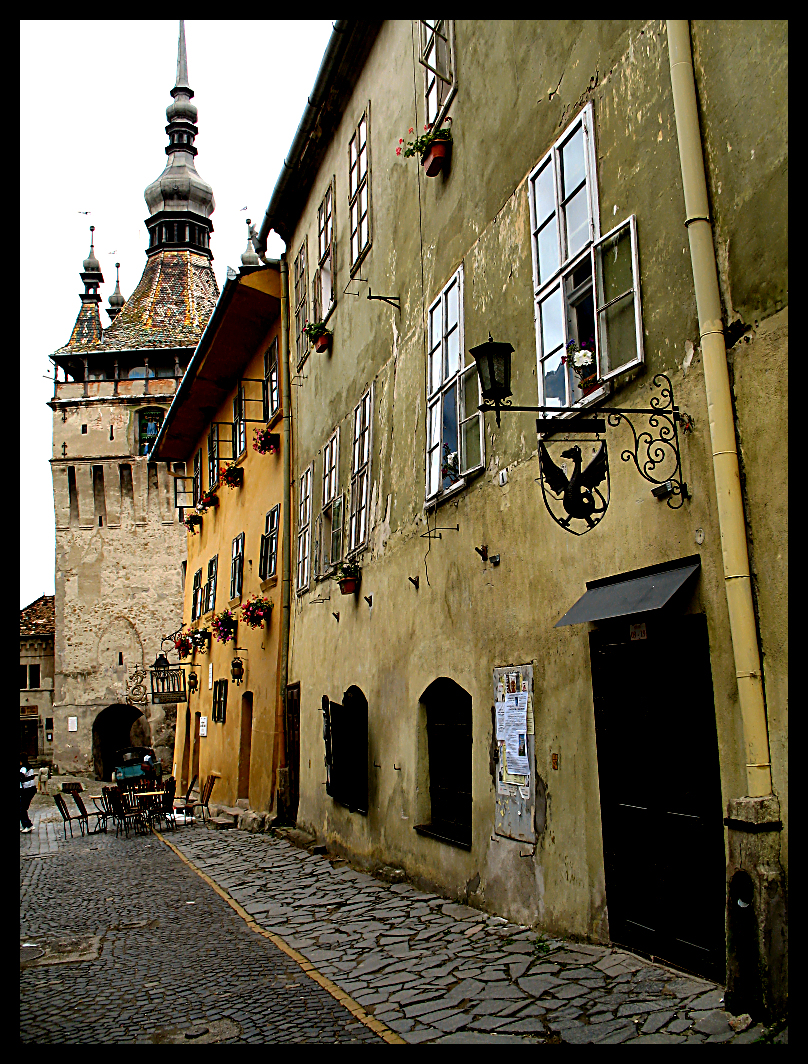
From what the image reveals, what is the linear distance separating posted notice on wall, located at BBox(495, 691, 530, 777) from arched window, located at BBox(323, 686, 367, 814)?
3.99m

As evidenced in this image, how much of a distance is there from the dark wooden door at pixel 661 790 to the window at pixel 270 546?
444 inches

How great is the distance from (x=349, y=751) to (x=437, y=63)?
7.44 metres

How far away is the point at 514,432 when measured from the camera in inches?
292

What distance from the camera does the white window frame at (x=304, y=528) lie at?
1474 cm

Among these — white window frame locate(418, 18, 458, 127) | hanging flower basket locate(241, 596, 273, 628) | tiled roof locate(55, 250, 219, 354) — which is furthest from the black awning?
tiled roof locate(55, 250, 219, 354)

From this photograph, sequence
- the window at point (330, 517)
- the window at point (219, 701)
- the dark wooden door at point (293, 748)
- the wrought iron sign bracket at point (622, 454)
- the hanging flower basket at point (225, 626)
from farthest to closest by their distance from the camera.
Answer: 1. the window at point (219, 701)
2. the hanging flower basket at point (225, 626)
3. the dark wooden door at point (293, 748)
4. the window at point (330, 517)
5. the wrought iron sign bracket at point (622, 454)

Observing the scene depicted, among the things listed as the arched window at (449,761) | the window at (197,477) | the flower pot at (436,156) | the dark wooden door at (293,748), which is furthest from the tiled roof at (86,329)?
the arched window at (449,761)

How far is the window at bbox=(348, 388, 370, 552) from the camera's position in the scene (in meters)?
11.6

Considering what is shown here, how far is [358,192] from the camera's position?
12.4 meters

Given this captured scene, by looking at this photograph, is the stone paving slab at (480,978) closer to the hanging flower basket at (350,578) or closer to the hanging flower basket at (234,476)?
the hanging flower basket at (350,578)

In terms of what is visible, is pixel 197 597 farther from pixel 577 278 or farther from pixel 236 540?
pixel 577 278

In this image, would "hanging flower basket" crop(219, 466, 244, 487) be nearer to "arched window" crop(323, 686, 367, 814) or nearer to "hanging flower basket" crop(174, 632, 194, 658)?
"hanging flower basket" crop(174, 632, 194, 658)

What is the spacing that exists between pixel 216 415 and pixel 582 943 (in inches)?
756

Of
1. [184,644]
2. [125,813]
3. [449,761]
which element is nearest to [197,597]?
[184,644]
